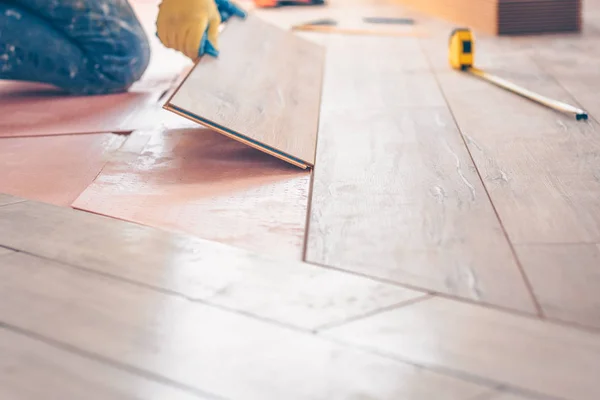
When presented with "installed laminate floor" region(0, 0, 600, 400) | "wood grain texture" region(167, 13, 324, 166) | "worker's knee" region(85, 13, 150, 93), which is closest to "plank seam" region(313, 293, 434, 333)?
"installed laminate floor" region(0, 0, 600, 400)

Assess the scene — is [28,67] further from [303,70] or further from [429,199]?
[429,199]

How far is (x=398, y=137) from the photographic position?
76.6 inches

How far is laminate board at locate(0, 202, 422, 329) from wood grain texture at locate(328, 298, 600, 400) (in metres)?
0.05

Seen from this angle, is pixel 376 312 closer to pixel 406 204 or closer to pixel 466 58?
pixel 406 204

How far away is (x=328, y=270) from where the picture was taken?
48.3 inches

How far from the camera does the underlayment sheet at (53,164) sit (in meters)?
1.70

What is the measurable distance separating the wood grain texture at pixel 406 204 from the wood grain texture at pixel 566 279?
0.10 feet

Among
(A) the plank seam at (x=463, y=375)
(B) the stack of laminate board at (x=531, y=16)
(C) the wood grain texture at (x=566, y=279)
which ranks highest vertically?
(B) the stack of laminate board at (x=531, y=16)

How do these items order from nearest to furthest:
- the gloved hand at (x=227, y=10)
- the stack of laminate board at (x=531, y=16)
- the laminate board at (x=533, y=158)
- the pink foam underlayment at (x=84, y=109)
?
the laminate board at (x=533, y=158)
the pink foam underlayment at (x=84, y=109)
the gloved hand at (x=227, y=10)
the stack of laminate board at (x=531, y=16)

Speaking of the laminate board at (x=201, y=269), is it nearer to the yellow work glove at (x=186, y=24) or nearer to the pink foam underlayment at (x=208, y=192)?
the pink foam underlayment at (x=208, y=192)

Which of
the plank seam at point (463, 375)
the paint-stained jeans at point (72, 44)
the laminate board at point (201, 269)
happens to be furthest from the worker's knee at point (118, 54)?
the plank seam at point (463, 375)

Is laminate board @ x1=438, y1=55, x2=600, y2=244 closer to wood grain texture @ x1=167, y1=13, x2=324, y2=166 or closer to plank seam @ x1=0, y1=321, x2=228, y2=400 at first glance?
wood grain texture @ x1=167, y1=13, x2=324, y2=166

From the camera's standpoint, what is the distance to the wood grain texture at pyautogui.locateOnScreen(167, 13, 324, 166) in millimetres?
1745

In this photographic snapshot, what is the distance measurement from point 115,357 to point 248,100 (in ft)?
3.56
